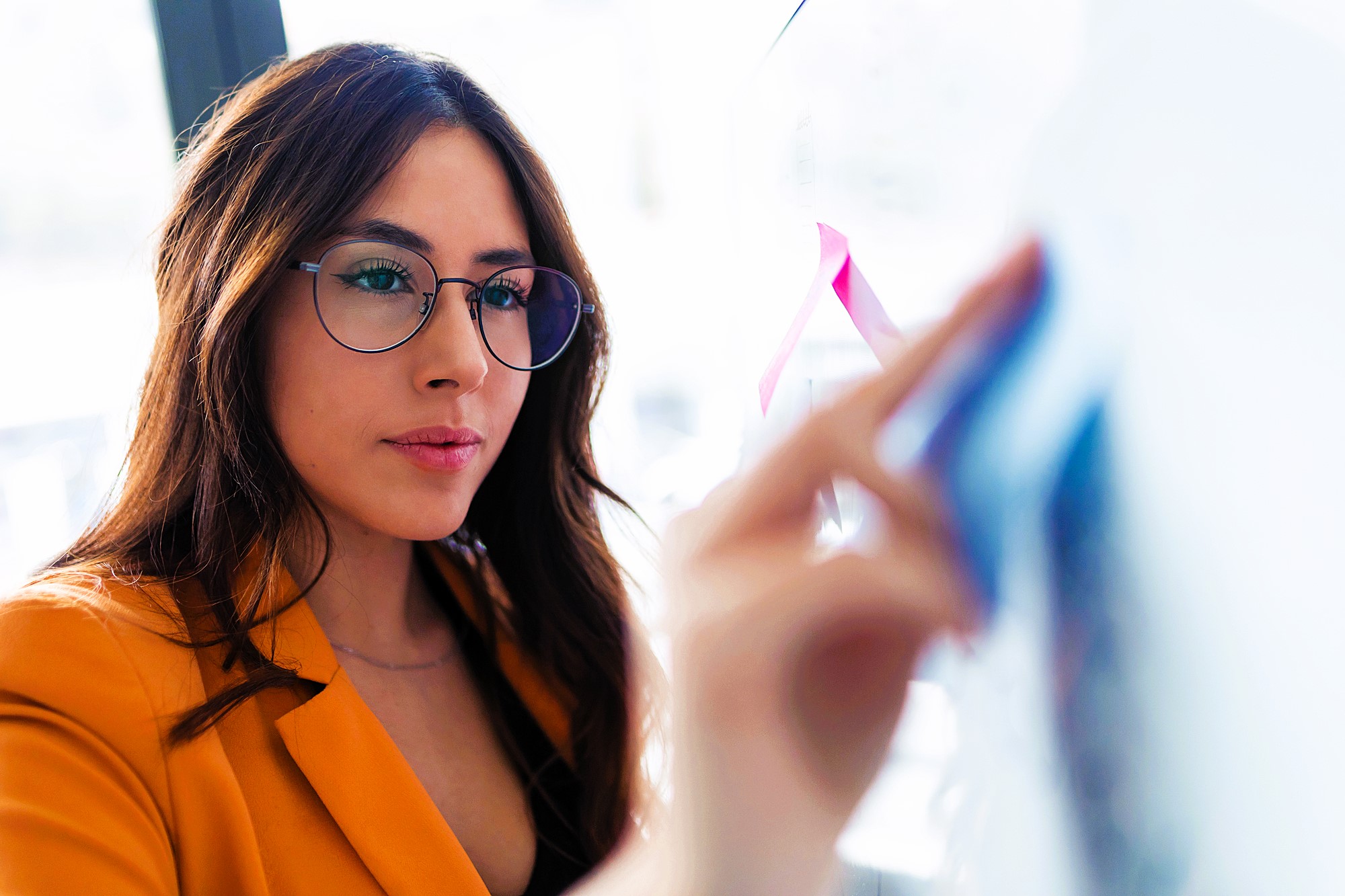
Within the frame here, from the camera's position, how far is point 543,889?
1077 mm

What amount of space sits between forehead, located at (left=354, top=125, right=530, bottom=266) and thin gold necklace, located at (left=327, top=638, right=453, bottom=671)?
55 cm

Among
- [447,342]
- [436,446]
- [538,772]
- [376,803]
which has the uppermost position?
[447,342]

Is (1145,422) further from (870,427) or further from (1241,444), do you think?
(870,427)

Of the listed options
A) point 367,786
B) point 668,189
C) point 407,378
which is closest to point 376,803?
point 367,786

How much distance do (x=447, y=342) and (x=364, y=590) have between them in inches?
16.9

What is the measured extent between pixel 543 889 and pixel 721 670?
2.32ft

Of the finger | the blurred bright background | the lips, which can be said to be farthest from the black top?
the finger

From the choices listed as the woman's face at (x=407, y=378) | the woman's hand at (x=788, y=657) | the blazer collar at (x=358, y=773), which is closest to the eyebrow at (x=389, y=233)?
the woman's face at (x=407, y=378)

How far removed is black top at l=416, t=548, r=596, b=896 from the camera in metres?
1.11

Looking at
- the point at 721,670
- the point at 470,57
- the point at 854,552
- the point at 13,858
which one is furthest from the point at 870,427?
the point at 470,57

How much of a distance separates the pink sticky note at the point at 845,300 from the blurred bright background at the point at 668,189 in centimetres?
1

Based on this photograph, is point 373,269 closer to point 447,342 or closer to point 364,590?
point 447,342

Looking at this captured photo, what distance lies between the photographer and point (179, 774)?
809mm

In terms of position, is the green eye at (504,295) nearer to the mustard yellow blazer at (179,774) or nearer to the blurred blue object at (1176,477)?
the mustard yellow blazer at (179,774)
